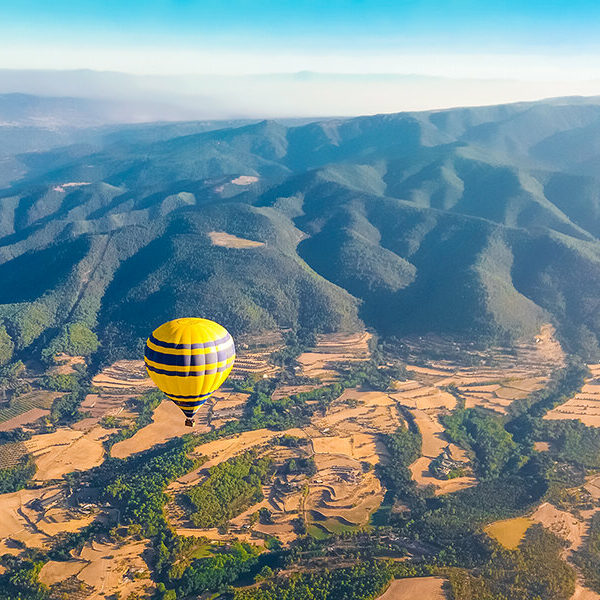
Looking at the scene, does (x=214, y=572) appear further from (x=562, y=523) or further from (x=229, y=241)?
(x=229, y=241)

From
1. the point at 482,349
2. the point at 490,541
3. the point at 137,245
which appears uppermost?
the point at 137,245

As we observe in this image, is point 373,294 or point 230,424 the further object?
point 373,294

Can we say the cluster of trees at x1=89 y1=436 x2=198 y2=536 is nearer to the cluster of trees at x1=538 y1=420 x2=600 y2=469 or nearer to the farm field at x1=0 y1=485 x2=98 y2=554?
the farm field at x1=0 y1=485 x2=98 y2=554

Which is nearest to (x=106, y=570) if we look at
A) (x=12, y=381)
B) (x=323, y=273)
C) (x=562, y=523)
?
(x=12, y=381)

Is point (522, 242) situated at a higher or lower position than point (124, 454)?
higher

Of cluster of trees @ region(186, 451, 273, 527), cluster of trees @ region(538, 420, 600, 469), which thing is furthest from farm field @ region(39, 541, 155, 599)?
cluster of trees @ region(538, 420, 600, 469)

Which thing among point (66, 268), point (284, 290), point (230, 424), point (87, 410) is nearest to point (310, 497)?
point (230, 424)

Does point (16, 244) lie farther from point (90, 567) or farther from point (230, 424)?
point (90, 567)

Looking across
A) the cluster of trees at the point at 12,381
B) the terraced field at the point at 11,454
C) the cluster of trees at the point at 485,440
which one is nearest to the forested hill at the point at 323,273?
the cluster of trees at the point at 12,381
